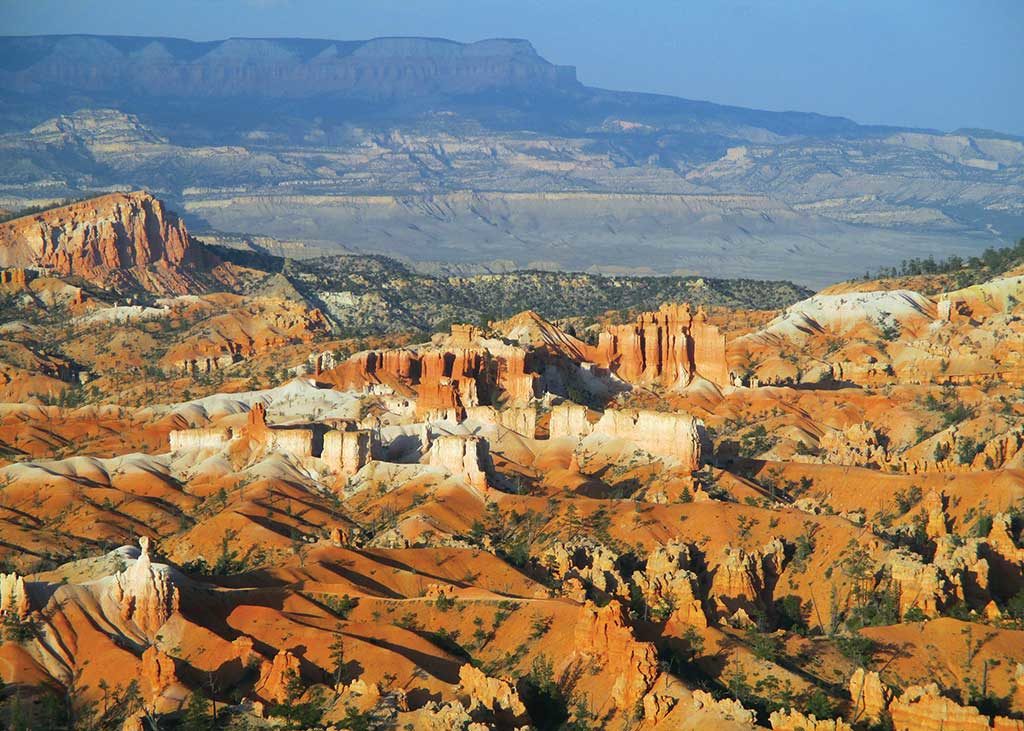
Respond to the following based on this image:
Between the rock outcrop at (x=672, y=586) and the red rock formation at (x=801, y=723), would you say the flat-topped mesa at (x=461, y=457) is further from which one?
the red rock formation at (x=801, y=723)

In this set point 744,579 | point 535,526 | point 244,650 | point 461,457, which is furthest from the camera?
point 461,457

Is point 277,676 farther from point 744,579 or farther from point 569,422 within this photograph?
point 569,422

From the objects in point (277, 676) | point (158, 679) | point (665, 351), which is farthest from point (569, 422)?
point (158, 679)

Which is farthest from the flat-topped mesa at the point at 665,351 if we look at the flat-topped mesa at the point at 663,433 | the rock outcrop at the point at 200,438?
the rock outcrop at the point at 200,438

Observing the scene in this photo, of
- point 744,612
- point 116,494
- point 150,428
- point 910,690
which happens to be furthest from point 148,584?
point 150,428

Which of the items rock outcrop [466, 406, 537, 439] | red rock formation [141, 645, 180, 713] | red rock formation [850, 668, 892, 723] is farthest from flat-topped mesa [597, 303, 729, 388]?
red rock formation [850, 668, 892, 723]

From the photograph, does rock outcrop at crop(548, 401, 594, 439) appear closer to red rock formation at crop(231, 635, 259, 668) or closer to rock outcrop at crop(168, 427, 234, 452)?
rock outcrop at crop(168, 427, 234, 452)
